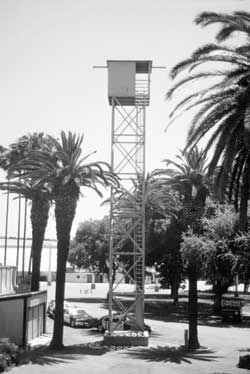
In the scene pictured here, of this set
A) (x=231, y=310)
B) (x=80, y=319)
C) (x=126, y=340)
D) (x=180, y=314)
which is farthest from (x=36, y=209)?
(x=180, y=314)

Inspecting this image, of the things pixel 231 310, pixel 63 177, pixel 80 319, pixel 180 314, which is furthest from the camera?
pixel 180 314

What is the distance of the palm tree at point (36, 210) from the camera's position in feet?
129

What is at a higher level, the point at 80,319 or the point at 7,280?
the point at 7,280

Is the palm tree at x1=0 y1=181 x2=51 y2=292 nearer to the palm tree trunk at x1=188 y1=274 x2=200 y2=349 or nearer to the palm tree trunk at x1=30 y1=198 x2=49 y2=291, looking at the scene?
the palm tree trunk at x1=30 y1=198 x2=49 y2=291

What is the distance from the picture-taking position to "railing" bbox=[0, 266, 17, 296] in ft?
114

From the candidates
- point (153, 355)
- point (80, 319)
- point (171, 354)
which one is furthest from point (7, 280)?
point (171, 354)

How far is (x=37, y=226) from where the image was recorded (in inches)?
1601

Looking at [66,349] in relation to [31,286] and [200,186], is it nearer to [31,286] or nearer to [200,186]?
[31,286]

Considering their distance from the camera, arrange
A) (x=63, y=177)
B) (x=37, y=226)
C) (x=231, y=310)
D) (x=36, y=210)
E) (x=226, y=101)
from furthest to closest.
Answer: (x=231, y=310)
(x=37, y=226)
(x=36, y=210)
(x=63, y=177)
(x=226, y=101)

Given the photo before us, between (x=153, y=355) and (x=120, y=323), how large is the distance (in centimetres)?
601

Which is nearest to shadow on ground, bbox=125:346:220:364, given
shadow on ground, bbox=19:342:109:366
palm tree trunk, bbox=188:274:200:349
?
palm tree trunk, bbox=188:274:200:349

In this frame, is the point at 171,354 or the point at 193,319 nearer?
the point at 171,354

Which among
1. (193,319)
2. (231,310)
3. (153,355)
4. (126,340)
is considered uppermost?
(193,319)

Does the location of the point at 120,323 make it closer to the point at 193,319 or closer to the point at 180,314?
the point at 193,319
